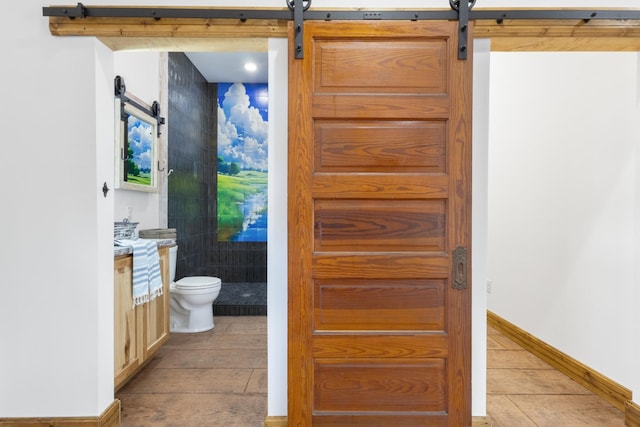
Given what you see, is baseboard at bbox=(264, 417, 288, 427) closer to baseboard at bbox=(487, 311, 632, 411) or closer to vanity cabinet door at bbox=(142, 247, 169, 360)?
vanity cabinet door at bbox=(142, 247, 169, 360)

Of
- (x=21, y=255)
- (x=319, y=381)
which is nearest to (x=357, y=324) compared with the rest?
(x=319, y=381)

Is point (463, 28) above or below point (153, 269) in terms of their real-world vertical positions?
above

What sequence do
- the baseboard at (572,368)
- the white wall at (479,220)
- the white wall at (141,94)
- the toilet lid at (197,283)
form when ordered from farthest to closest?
1. the toilet lid at (197,283)
2. the white wall at (141,94)
3. the baseboard at (572,368)
4. the white wall at (479,220)

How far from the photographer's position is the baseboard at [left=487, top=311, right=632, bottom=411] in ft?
7.24

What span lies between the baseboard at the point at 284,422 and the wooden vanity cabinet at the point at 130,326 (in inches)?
37.4

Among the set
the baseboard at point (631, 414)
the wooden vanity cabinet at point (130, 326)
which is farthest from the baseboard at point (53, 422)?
the baseboard at point (631, 414)

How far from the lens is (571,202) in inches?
103

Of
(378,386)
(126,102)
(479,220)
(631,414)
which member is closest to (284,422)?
(378,386)

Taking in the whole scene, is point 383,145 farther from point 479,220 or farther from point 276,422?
point 276,422

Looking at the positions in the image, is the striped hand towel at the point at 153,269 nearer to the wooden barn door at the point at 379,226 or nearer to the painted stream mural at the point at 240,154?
the wooden barn door at the point at 379,226

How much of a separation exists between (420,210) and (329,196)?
438mm

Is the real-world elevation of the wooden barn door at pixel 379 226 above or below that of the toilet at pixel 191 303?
above

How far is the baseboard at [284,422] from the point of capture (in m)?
1.91

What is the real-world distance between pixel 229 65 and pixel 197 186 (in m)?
1.47
